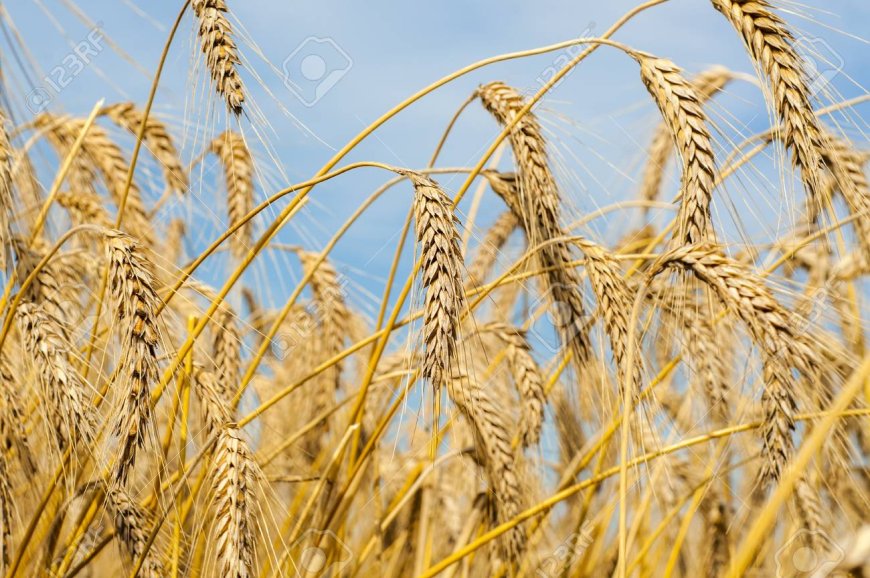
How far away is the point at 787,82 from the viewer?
1.59m

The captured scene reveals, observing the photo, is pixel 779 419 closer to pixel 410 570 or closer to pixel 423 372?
pixel 423 372

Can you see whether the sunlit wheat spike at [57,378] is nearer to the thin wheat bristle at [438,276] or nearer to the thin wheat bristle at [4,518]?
the thin wheat bristle at [4,518]

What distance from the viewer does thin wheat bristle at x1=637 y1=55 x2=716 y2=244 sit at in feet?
5.01

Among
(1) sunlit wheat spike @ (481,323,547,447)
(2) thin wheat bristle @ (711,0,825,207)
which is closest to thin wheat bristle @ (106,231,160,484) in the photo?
(1) sunlit wheat spike @ (481,323,547,447)

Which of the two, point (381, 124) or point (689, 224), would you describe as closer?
point (689, 224)

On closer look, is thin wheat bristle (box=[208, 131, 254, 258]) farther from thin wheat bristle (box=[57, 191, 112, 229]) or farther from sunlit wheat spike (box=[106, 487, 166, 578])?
sunlit wheat spike (box=[106, 487, 166, 578])

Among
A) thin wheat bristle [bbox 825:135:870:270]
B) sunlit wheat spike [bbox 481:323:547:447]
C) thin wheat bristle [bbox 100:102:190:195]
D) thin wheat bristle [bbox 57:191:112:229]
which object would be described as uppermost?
thin wheat bristle [bbox 100:102:190:195]

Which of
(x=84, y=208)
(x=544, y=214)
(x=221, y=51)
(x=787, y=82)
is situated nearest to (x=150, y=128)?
(x=84, y=208)

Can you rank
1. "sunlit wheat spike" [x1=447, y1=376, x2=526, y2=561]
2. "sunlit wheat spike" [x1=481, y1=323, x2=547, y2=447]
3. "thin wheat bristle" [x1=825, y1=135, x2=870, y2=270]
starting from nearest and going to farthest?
"thin wheat bristle" [x1=825, y1=135, x2=870, y2=270] → "sunlit wheat spike" [x1=447, y1=376, x2=526, y2=561] → "sunlit wheat spike" [x1=481, y1=323, x2=547, y2=447]

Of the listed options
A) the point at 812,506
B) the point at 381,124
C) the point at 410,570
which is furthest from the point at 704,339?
the point at 410,570

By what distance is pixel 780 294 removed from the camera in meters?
1.55

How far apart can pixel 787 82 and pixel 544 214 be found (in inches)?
23.2

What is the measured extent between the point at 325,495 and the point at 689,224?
129cm

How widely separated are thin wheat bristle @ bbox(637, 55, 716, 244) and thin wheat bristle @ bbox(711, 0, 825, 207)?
0.14 meters
